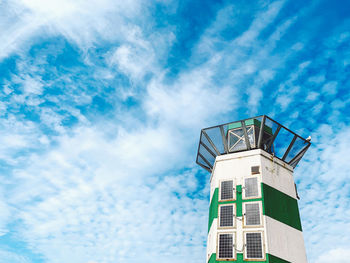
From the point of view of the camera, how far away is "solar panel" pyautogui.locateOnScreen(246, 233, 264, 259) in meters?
23.6

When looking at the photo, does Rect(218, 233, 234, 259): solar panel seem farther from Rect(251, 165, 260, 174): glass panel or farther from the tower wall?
Rect(251, 165, 260, 174): glass panel

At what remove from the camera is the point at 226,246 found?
82.4ft

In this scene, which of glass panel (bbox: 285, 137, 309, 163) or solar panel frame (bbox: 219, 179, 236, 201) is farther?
glass panel (bbox: 285, 137, 309, 163)

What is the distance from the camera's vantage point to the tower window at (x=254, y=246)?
77.3 ft

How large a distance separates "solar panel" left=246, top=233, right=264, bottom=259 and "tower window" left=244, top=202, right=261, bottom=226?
1194mm

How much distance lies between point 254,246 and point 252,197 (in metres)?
5.06

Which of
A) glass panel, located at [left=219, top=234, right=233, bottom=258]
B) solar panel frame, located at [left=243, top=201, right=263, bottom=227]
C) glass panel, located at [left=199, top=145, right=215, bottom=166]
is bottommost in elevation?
glass panel, located at [left=219, top=234, right=233, bottom=258]

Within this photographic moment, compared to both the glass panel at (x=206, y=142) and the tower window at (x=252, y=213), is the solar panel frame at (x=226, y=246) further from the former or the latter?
the glass panel at (x=206, y=142)

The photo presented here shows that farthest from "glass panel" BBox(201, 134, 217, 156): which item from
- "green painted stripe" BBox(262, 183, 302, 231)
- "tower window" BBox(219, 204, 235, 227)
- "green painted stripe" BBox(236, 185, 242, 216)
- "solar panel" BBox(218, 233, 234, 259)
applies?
"solar panel" BBox(218, 233, 234, 259)

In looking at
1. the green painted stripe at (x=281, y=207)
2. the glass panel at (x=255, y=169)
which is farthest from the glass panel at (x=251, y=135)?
the green painted stripe at (x=281, y=207)

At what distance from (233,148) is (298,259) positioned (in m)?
14.3

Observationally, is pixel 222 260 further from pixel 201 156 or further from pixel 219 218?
pixel 201 156

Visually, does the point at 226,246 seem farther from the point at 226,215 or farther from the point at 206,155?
the point at 206,155

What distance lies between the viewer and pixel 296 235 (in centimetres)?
2714
